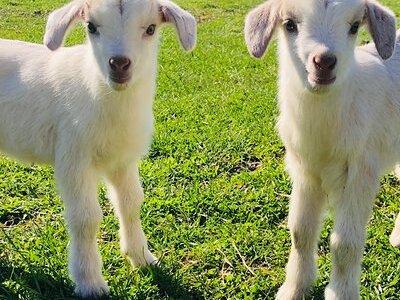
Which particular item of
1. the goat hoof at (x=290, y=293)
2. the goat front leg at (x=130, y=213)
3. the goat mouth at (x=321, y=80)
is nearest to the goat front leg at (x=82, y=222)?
the goat front leg at (x=130, y=213)

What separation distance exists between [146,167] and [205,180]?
0.66 m

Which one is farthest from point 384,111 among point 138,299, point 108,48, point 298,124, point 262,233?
point 138,299

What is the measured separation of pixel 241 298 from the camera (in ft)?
13.9

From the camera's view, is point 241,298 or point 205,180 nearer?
point 241,298

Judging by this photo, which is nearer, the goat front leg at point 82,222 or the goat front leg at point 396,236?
the goat front leg at point 82,222

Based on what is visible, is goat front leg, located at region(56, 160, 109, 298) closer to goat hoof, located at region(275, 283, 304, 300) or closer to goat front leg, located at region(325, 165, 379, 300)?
goat hoof, located at region(275, 283, 304, 300)

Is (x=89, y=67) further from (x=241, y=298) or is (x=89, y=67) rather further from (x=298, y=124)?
(x=241, y=298)

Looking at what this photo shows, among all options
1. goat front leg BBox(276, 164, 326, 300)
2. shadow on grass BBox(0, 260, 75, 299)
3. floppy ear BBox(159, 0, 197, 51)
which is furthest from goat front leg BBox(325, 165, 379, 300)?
shadow on grass BBox(0, 260, 75, 299)

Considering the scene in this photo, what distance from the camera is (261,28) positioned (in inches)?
150

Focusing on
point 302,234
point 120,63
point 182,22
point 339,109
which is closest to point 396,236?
point 302,234

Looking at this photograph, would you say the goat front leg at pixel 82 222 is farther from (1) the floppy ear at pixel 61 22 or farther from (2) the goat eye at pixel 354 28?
(2) the goat eye at pixel 354 28

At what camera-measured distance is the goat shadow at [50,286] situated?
13.6ft

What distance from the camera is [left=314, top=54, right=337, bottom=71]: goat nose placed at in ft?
10.8

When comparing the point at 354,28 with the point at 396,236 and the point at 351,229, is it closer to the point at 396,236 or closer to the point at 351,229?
the point at 351,229
